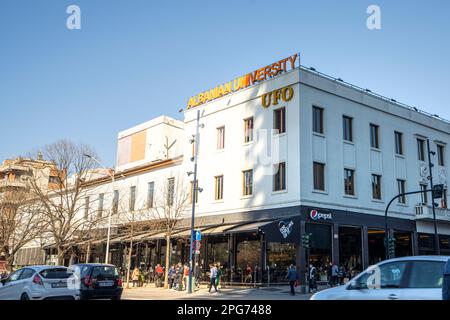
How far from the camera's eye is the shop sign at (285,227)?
27.7 metres

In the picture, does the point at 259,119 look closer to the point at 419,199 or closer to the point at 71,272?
the point at 419,199

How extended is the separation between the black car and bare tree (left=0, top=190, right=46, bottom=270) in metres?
20.6

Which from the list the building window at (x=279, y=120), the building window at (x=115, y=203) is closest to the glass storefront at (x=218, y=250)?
the building window at (x=279, y=120)

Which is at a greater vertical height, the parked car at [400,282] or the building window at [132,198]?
the building window at [132,198]

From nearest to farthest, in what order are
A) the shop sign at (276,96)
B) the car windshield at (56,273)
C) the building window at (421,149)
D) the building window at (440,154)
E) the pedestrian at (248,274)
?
the car windshield at (56,273) → the pedestrian at (248,274) → the shop sign at (276,96) → the building window at (421,149) → the building window at (440,154)

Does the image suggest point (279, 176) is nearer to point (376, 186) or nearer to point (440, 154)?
point (376, 186)

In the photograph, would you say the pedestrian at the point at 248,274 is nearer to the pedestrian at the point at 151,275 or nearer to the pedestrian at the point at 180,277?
the pedestrian at the point at 180,277

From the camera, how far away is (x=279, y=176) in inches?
1193

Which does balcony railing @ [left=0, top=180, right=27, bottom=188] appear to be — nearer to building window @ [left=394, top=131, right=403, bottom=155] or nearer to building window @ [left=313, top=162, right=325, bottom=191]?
building window @ [left=313, top=162, right=325, bottom=191]

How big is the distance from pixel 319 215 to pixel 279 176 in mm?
3676

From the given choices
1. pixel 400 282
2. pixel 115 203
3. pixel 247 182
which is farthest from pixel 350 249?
pixel 400 282

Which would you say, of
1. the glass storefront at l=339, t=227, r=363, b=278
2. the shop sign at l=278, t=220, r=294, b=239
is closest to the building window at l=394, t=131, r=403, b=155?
the glass storefront at l=339, t=227, r=363, b=278

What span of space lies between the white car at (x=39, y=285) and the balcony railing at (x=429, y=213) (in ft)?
90.7
